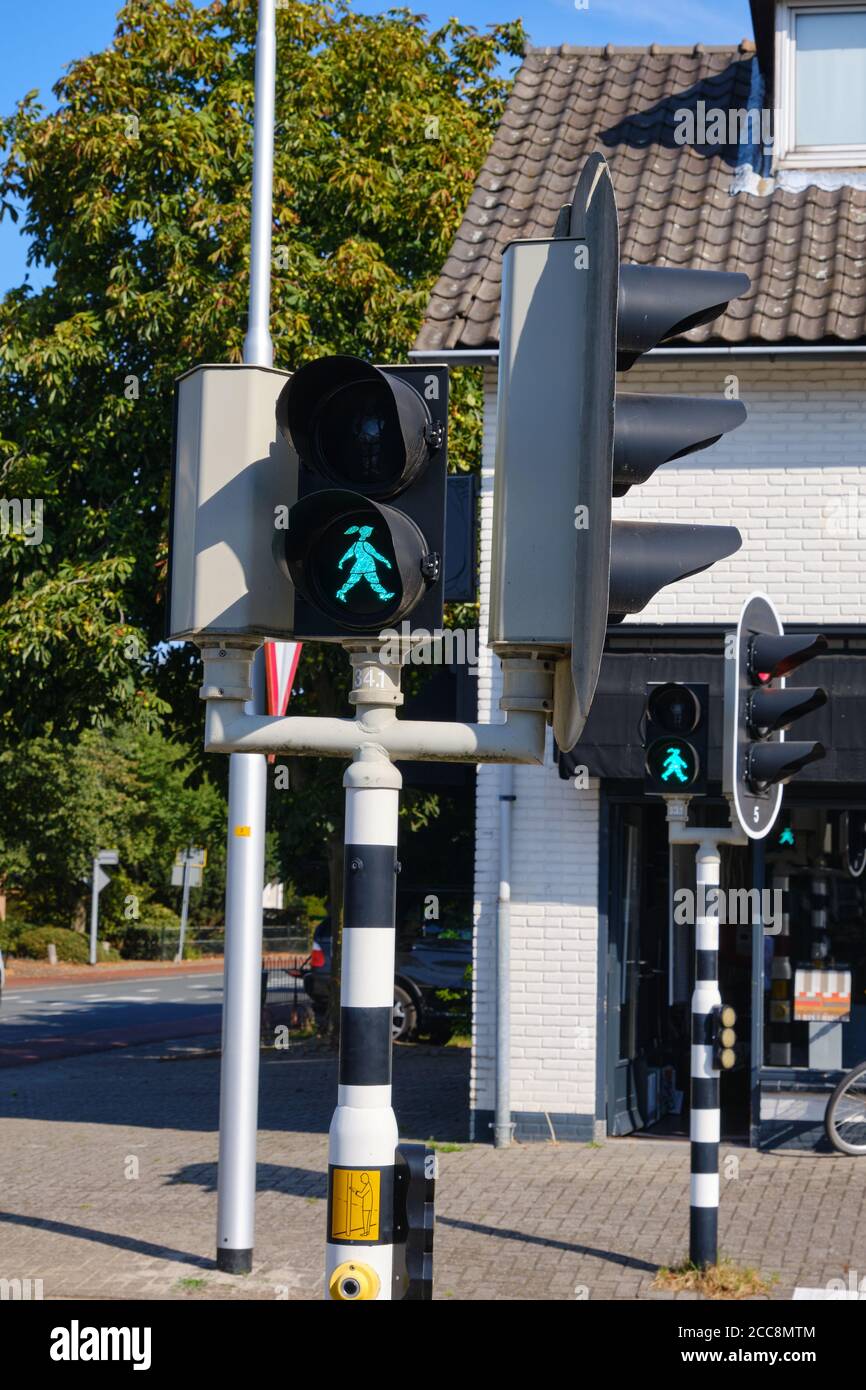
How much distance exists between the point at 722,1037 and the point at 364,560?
4.99 metres

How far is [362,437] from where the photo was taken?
3498 mm

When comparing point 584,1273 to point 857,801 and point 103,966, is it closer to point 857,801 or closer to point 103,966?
point 857,801

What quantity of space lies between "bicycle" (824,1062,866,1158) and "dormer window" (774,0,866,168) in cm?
706

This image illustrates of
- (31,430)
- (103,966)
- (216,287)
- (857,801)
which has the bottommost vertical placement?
(103,966)

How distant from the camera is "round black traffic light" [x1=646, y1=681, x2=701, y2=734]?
8.05 m

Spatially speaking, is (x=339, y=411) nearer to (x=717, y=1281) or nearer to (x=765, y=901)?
(x=717, y=1281)

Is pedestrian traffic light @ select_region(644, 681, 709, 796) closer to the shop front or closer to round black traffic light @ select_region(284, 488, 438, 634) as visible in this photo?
the shop front

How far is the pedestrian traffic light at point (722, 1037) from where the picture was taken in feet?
25.6

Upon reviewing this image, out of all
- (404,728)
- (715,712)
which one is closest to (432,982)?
(715,712)

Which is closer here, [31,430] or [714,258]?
[714,258]

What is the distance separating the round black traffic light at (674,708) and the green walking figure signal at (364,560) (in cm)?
Result: 477

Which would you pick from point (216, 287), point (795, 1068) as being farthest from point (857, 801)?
point (216, 287)
